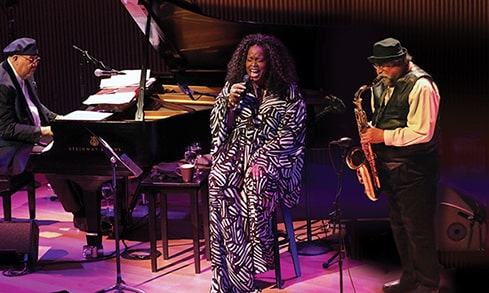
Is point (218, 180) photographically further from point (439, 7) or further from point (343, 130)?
point (439, 7)

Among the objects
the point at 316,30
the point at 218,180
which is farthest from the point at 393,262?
the point at 316,30

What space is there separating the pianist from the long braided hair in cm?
156

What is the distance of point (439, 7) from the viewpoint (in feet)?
20.7

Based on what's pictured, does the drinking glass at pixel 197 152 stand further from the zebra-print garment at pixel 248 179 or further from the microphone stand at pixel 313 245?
the microphone stand at pixel 313 245

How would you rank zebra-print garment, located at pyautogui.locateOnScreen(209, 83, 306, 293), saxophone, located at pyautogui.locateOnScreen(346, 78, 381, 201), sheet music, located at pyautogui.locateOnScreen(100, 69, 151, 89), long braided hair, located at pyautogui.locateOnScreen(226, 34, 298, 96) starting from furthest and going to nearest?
sheet music, located at pyautogui.locateOnScreen(100, 69, 151, 89)
long braided hair, located at pyautogui.locateOnScreen(226, 34, 298, 96)
zebra-print garment, located at pyautogui.locateOnScreen(209, 83, 306, 293)
saxophone, located at pyautogui.locateOnScreen(346, 78, 381, 201)

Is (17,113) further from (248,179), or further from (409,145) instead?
(409,145)

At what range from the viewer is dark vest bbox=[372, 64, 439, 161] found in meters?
4.07

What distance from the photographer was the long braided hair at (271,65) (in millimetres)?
4586

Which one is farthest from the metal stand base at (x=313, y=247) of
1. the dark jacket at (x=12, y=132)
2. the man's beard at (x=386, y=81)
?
the dark jacket at (x=12, y=132)

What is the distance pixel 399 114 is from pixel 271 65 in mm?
871

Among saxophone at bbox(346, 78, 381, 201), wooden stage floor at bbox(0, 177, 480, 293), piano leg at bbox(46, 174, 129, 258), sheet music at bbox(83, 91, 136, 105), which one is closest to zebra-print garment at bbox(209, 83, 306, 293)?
wooden stage floor at bbox(0, 177, 480, 293)

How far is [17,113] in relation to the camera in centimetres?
558

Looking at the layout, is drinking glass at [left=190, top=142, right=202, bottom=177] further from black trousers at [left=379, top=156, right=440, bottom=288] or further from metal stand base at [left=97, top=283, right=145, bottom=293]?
black trousers at [left=379, top=156, right=440, bottom=288]

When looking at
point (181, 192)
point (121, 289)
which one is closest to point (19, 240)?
point (121, 289)
